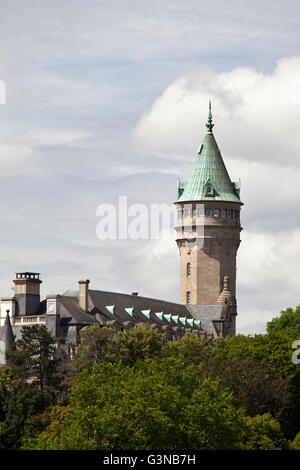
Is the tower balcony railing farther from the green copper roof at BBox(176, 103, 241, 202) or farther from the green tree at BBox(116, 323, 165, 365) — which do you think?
the green copper roof at BBox(176, 103, 241, 202)

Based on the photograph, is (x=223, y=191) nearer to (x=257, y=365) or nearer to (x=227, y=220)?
(x=227, y=220)

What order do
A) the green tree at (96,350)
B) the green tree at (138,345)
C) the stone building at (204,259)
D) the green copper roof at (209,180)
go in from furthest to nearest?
the green copper roof at (209,180)
the stone building at (204,259)
the green tree at (138,345)
the green tree at (96,350)

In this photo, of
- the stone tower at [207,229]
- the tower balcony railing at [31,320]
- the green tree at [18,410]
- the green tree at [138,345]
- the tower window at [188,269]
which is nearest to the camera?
the green tree at [18,410]

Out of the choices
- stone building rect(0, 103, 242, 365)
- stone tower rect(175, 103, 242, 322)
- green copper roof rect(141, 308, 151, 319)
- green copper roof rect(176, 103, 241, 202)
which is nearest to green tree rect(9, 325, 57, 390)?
stone building rect(0, 103, 242, 365)

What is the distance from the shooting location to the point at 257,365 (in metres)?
111

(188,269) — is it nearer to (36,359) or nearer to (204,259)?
(204,259)

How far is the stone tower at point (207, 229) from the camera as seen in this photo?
19050 cm

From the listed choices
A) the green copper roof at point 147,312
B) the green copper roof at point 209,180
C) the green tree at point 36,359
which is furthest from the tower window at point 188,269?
the green tree at point 36,359

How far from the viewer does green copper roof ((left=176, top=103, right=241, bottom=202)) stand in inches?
7515

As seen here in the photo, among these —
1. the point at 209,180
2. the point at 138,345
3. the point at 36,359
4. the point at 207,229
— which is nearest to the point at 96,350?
the point at 36,359

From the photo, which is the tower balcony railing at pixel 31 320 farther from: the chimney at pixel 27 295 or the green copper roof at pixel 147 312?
the green copper roof at pixel 147 312

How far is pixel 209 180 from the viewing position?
191m

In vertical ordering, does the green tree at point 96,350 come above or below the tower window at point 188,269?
below
